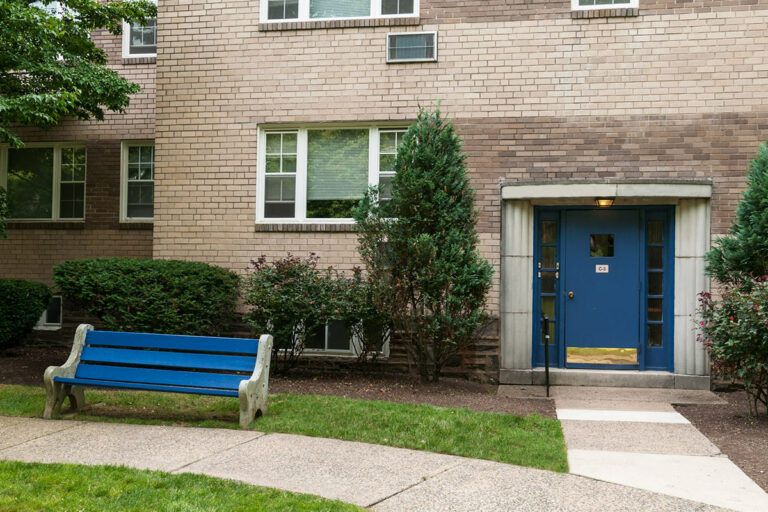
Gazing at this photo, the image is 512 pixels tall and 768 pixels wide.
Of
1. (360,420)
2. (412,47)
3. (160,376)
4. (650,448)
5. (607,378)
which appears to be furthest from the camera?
(412,47)

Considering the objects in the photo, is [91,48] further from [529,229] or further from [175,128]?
[529,229]

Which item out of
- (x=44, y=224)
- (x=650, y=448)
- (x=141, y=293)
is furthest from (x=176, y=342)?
(x=44, y=224)

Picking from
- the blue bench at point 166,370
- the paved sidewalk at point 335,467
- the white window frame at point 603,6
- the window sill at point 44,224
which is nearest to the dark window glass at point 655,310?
the white window frame at point 603,6

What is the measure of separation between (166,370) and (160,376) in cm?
9

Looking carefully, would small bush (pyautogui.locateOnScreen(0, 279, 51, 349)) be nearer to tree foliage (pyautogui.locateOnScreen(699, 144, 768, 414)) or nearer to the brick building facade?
the brick building facade

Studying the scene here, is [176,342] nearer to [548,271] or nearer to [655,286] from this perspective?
[548,271]

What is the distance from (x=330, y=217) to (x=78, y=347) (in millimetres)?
3962

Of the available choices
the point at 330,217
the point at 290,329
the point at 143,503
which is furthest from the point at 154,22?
the point at 143,503

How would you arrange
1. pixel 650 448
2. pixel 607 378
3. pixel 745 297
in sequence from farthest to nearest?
pixel 607 378, pixel 745 297, pixel 650 448

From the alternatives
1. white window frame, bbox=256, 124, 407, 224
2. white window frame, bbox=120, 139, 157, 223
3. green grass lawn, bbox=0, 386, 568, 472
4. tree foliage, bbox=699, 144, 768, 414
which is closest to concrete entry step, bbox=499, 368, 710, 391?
A: tree foliage, bbox=699, 144, 768, 414

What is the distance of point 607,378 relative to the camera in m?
8.78

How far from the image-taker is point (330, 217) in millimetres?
9594

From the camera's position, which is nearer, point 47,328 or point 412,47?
point 412,47

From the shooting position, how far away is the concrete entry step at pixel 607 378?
8664 millimetres
